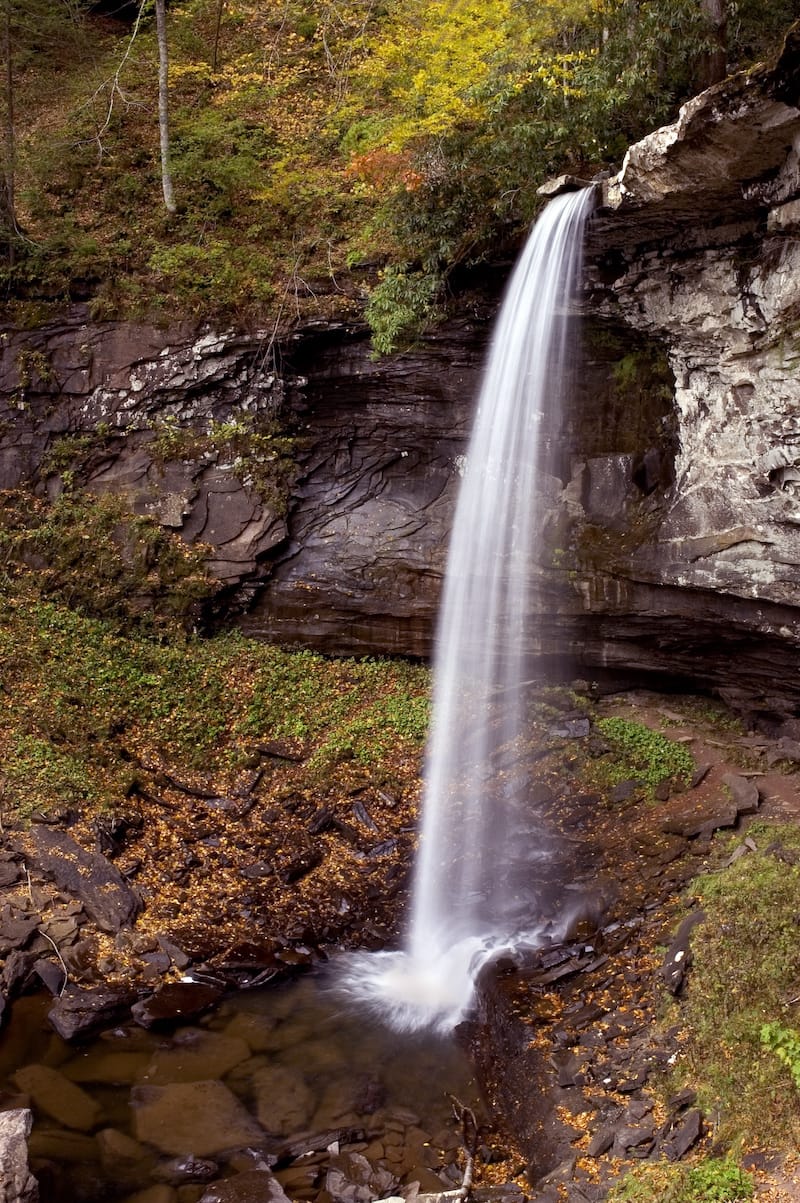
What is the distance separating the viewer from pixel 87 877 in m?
10.2

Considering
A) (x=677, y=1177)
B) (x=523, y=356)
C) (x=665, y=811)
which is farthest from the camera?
(x=523, y=356)

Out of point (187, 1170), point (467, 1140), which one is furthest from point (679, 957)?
point (187, 1170)

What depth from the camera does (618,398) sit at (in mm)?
12805

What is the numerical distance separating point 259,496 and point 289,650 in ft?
8.97

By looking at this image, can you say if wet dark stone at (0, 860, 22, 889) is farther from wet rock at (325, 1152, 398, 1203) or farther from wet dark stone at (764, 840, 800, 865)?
wet dark stone at (764, 840, 800, 865)

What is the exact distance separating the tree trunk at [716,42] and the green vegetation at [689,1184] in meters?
11.0

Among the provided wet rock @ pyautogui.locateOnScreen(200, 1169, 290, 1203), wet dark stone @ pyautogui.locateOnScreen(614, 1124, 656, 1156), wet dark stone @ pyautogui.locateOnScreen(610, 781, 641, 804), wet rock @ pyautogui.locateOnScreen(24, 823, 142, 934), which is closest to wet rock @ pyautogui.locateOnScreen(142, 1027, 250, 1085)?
wet rock @ pyautogui.locateOnScreen(200, 1169, 290, 1203)

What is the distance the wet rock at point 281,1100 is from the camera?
24.6 feet

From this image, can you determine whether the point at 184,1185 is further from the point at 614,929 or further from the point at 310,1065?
the point at 614,929

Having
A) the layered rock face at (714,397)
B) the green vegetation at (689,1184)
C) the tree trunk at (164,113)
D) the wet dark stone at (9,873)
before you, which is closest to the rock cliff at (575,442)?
the layered rock face at (714,397)

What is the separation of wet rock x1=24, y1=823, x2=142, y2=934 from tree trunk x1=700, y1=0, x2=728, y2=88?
11910 millimetres

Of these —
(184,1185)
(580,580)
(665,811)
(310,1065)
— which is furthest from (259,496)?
(184,1185)

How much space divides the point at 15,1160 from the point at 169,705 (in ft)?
25.2

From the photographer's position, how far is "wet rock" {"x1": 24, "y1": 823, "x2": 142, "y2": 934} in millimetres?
9883
